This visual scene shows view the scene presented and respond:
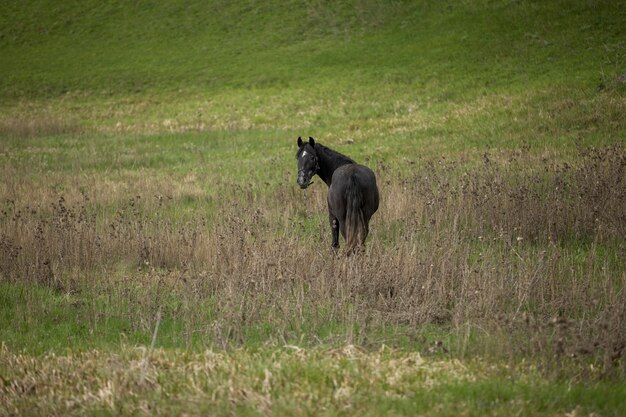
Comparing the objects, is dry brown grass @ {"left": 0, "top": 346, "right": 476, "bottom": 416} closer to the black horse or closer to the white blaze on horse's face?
the black horse

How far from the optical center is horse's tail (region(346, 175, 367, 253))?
37.7 feet

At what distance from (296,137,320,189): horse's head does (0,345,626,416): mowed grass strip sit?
5.85 metres

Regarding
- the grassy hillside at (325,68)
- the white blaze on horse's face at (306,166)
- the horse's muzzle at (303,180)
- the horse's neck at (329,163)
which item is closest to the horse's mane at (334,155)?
the horse's neck at (329,163)

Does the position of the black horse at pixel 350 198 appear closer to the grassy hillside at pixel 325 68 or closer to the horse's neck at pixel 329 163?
the horse's neck at pixel 329 163

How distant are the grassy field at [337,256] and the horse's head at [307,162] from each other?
1055mm

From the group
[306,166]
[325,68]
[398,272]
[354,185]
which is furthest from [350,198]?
[325,68]

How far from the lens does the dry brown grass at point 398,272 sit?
781 centimetres

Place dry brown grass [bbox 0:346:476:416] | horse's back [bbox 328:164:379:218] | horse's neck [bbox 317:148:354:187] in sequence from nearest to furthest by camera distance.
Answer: dry brown grass [bbox 0:346:476:416], horse's back [bbox 328:164:379:218], horse's neck [bbox 317:148:354:187]

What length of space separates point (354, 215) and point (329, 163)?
2038 millimetres

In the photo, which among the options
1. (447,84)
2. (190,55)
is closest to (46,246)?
(447,84)

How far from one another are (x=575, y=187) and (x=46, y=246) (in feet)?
34.5

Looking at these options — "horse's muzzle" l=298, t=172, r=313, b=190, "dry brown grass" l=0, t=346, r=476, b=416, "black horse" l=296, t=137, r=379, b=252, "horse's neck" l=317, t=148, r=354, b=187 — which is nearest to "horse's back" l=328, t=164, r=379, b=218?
"black horse" l=296, t=137, r=379, b=252

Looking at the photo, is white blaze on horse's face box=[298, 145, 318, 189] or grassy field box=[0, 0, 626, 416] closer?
grassy field box=[0, 0, 626, 416]

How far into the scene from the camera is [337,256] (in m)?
10.5
